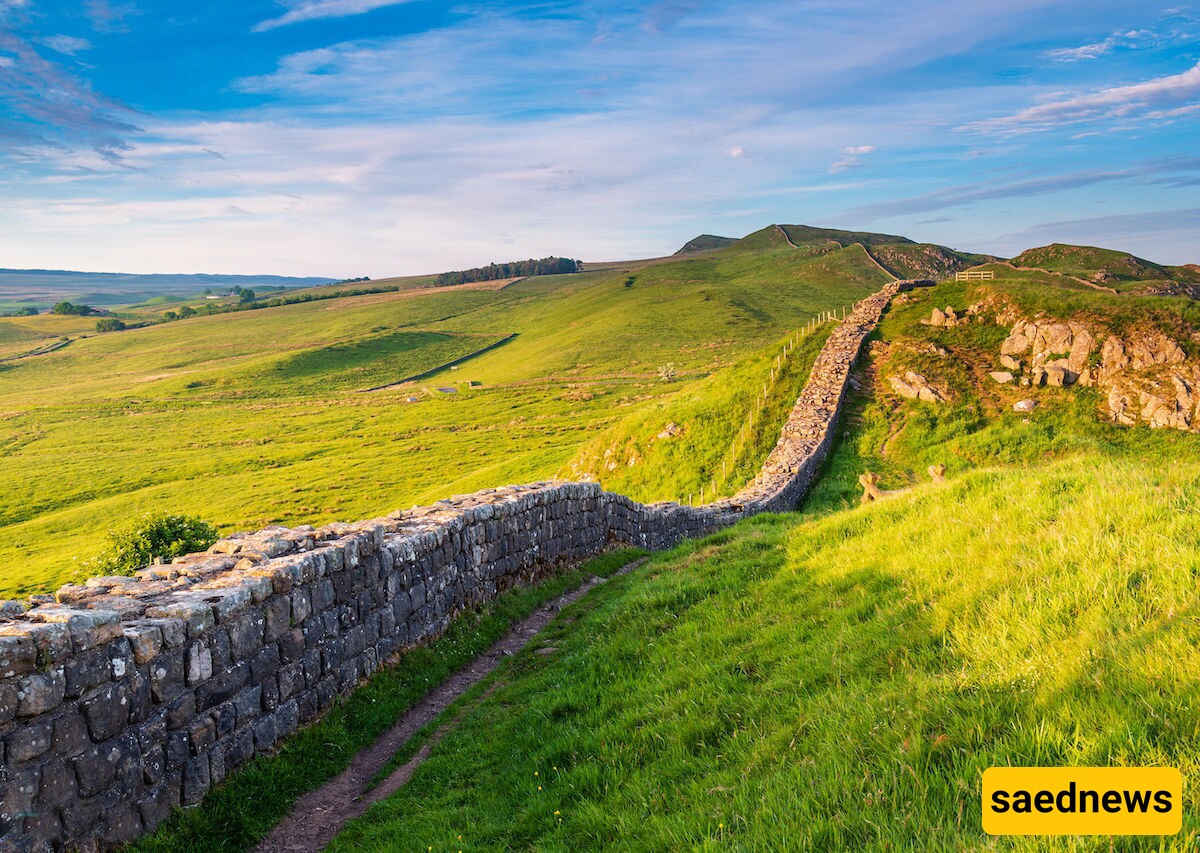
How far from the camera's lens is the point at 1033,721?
4566 mm

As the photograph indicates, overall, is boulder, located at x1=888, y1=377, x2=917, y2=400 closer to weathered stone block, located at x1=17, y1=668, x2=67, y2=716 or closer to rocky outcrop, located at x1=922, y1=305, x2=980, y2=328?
rocky outcrop, located at x1=922, y1=305, x2=980, y2=328

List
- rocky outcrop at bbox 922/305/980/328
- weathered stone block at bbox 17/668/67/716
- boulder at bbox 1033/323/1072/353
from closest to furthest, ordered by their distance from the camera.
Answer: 1. weathered stone block at bbox 17/668/67/716
2. boulder at bbox 1033/323/1072/353
3. rocky outcrop at bbox 922/305/980/328

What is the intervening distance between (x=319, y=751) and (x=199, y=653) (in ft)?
7.45

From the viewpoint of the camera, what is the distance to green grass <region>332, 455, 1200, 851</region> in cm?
438

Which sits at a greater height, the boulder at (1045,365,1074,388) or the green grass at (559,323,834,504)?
the boulder at (1045,365,1074,388)

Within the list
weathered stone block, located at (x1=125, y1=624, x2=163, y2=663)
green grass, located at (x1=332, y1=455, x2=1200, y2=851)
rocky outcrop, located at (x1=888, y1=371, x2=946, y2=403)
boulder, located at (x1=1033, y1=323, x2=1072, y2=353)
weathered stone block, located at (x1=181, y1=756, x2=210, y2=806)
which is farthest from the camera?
rocky outcrop, located at (x1=888, y1=371, x2=946, y2=403)

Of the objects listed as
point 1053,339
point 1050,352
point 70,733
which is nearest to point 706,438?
point 1050,352

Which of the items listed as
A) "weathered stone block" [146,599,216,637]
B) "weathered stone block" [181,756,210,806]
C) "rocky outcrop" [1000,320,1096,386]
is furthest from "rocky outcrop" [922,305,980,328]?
"weathered stone block" [181,756,210,806]

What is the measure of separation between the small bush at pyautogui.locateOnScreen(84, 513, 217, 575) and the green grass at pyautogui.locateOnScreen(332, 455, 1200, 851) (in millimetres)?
19444

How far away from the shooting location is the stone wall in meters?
6.32

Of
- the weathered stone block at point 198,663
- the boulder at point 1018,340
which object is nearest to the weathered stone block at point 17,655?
the weathered stone block at point 198,663

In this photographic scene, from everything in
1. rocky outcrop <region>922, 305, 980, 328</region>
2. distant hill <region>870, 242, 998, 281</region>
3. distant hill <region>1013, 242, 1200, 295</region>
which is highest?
distant hill <region>870, 242, 998, 281</region>

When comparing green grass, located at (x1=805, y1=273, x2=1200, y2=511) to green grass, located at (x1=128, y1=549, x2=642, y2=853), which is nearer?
green grass, located at (x1=128, y1=549, x2=642, y2=853)

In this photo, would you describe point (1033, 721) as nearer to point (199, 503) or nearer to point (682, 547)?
point (682, 547)
